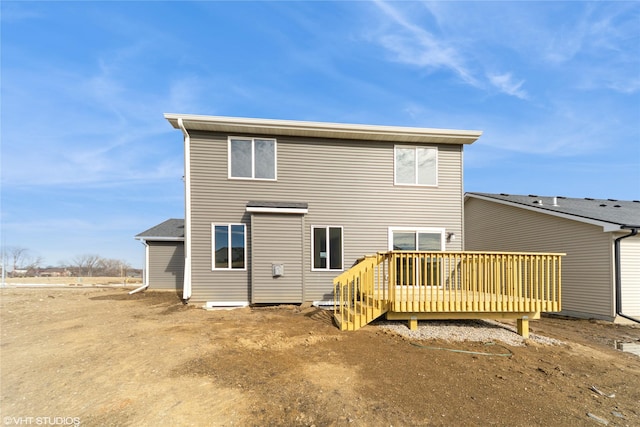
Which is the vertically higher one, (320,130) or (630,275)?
(320,130)

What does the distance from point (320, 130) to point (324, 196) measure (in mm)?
2072

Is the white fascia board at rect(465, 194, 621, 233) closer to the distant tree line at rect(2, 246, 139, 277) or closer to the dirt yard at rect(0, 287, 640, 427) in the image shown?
the dirt yard at rect(0, 287, 640, 427)

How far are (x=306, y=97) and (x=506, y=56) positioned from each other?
841cm

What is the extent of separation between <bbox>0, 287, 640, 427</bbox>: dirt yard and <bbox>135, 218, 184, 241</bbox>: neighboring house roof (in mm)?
6374

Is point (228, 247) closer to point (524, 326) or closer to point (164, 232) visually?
point (164, 232)

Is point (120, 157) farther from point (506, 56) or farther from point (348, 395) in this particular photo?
point (506, 56)

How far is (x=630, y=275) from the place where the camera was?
29.5 feet

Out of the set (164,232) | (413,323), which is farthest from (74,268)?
(413,323)

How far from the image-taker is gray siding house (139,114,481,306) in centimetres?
877

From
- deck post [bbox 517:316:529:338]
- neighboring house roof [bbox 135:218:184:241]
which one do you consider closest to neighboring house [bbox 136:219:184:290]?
neighboring house roof [bbox 135:218:184:241]

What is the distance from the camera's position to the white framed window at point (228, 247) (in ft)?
29.1

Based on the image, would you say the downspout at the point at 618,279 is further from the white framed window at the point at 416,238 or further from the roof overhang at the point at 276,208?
the roof overhang at the point at 276,208

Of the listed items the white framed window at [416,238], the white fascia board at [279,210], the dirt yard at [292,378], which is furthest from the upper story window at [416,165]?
the dirt yard at [292,378]

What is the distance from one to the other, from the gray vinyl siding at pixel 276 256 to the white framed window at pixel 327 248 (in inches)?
22.4
